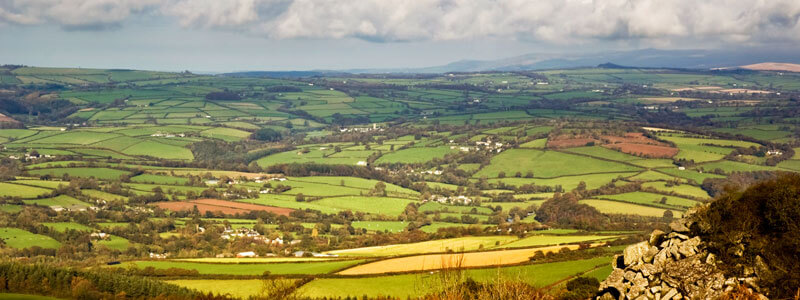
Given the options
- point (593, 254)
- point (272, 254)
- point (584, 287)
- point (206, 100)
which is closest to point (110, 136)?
point (206, 100)

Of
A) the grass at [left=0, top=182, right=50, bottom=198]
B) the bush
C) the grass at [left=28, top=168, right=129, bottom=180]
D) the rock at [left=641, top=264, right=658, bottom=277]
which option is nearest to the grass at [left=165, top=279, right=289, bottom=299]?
the rock at [left=641, top=264, right=658, bottom=277]

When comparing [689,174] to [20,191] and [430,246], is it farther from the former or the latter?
[20,191]

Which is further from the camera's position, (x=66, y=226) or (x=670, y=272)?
(x=66, y=226)

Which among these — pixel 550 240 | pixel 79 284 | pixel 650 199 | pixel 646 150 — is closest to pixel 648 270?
pixel 79 284

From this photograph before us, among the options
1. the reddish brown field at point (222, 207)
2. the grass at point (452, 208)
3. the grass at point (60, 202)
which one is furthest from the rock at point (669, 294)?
the grass at point (60, 202)

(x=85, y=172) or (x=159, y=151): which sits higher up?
(x=85, y=172)
